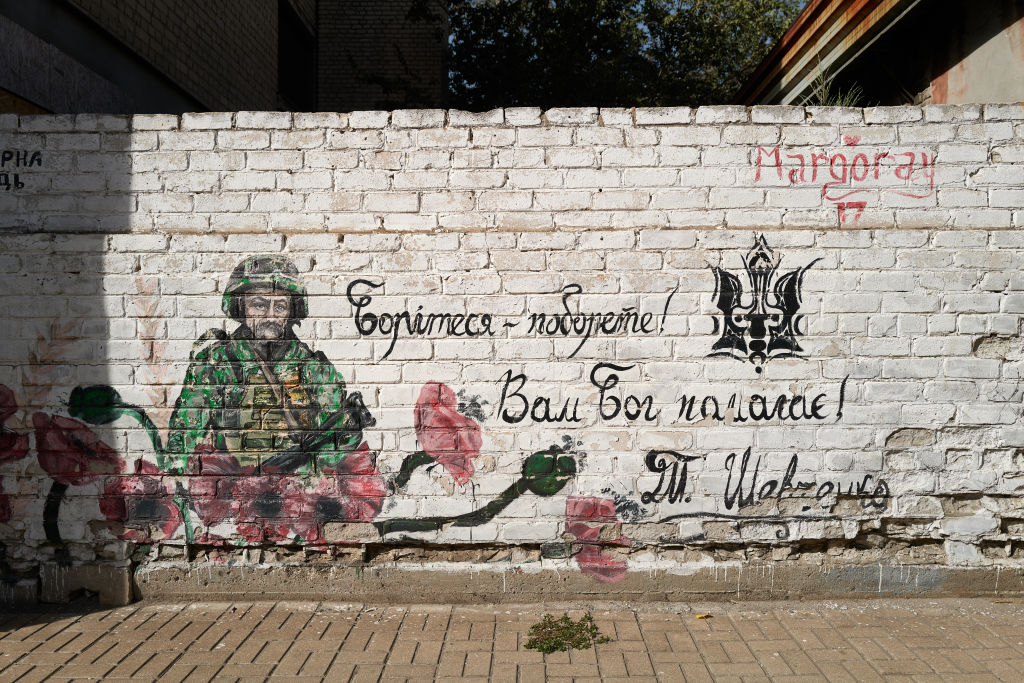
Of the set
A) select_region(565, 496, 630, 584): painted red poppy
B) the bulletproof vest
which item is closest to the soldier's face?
the bulletproof vest

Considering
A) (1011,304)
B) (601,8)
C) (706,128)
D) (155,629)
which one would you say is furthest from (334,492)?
(601,8)

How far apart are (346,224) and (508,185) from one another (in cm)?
94

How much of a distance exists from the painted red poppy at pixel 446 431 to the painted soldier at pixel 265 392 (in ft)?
1.08

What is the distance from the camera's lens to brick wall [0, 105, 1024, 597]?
13.7 ft

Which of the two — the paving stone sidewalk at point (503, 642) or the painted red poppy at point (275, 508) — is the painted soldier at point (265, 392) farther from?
the paving stone sidewalk at point (503, 642)

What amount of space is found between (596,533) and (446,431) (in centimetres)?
102

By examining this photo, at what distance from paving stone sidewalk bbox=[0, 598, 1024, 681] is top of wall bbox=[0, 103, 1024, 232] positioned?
2.14 meters

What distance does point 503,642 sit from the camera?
379 centimetres

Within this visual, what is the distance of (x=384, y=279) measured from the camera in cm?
421

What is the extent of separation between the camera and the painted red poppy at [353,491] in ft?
13.9

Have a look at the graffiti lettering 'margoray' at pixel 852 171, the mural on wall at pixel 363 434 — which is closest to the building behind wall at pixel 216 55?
the mural on wall at pixel 363 434

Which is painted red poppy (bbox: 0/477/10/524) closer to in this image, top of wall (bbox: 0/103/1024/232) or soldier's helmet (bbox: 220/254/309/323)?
top of wall (bbox: 0/103/1024/232)

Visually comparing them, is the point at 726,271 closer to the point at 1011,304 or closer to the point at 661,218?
the point at 661,218

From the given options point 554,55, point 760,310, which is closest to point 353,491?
point 760,310
